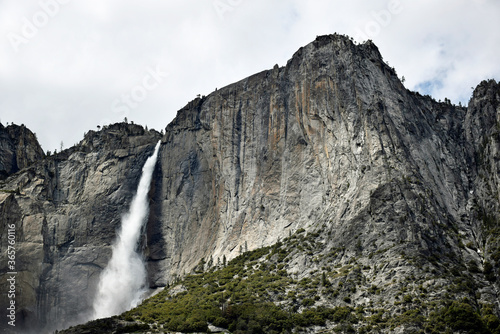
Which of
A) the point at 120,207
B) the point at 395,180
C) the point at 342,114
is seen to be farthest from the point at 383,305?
the point at 120,207

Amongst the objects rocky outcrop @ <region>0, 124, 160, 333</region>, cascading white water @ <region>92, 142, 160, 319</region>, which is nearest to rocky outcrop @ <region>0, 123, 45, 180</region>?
rocky outcrop @ <region>0, 124, 160, 333</region>

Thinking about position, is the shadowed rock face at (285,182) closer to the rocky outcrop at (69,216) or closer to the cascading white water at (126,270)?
the rocky outcrop at (69,216)

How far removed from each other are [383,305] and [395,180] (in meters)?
18.2

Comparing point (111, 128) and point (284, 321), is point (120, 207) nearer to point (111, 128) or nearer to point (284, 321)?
point (111, 128)

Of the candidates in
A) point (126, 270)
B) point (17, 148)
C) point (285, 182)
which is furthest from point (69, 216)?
point (285, 182)

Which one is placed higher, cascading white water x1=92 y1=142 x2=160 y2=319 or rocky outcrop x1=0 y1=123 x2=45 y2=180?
rocky outcrop x1=0 y1=123 x2=45 y2=180

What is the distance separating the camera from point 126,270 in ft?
316

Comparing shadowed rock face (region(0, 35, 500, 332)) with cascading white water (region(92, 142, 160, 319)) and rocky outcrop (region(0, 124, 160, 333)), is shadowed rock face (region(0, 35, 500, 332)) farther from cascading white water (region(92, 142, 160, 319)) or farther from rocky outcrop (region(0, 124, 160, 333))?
cascading white water (region(92, 142, 160, 319))

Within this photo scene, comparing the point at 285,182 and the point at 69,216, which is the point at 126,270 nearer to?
the point at 69,216

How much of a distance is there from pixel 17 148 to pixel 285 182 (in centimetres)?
6637

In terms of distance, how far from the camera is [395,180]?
2817 inches

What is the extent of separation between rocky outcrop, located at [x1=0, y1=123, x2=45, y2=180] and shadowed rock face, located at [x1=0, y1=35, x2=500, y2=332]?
13232mm

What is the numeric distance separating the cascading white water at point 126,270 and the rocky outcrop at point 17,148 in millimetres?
29802

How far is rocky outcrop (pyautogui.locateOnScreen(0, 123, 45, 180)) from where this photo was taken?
395ft
